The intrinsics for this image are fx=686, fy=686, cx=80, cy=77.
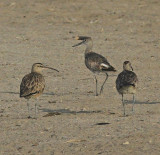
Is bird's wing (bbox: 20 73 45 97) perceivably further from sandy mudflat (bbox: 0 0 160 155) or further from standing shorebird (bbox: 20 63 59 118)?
sandy mudflat (bbox: 0 0 160 155)

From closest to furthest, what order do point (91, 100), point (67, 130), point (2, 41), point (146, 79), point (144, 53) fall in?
point (67, 130)
point (91, 100)
point (146, 79)
point (144, 53)
point (2, 41)

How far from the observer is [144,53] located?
23.2m

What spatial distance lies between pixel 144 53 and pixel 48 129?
11.3 metres

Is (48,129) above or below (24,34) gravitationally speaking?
below

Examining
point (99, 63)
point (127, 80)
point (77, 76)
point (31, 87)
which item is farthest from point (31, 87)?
point (77, 76)

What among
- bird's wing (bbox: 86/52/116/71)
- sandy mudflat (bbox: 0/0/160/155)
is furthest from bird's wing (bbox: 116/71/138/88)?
bird's wing (bbox: 86/52/116/71)

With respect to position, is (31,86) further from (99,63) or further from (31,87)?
(99,63)

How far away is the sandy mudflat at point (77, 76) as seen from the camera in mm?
11555

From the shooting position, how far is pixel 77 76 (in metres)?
19.3

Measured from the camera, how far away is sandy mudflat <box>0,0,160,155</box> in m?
11.6

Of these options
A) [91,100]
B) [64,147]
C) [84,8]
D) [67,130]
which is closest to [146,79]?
[91,100]

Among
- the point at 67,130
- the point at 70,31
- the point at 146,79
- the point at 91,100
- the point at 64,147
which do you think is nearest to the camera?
the point at 64,147

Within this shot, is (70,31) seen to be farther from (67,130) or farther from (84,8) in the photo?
(67,130)

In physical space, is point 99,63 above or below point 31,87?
above
